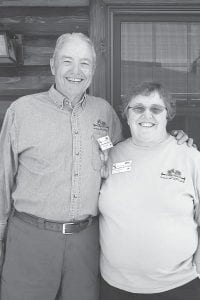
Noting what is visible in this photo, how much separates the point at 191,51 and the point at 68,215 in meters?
1.45

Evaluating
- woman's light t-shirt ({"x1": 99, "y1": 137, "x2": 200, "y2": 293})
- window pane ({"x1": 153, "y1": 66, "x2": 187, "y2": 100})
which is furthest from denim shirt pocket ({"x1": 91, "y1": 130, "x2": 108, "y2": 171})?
window pane ({"x1": 153, "y1": 66, "x2": 187, "y2": 100})

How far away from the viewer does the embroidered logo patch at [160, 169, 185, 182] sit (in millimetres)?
1911

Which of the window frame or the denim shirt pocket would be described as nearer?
the denim shirt pocket

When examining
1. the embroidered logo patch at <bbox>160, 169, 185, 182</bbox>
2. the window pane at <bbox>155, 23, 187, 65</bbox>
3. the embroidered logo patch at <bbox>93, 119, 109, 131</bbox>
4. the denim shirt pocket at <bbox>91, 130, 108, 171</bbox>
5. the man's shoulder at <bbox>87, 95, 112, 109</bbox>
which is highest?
the window pane at <bbox>155, 23, 187, 65</bbox>

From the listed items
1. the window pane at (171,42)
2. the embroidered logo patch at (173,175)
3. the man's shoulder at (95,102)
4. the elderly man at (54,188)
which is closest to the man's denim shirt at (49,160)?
the elderly man at (54,188)

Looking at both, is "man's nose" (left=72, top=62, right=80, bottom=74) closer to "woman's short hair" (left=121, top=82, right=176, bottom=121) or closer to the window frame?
"woman's short hair" (left=121, top=82, right=176, bottom=121)

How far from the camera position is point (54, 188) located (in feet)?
6.49

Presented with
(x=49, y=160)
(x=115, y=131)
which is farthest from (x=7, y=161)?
(x=115, y=131)

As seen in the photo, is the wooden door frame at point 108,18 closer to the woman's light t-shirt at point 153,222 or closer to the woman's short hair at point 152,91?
the woman's short hair at point 152,91

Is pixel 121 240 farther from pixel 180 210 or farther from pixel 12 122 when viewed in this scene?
pixel 12 122

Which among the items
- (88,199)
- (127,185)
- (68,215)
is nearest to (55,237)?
(68,215)

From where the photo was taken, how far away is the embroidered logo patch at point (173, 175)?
1911mm

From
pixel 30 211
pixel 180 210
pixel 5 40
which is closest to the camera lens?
pixel 180 210

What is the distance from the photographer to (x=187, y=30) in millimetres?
2699
